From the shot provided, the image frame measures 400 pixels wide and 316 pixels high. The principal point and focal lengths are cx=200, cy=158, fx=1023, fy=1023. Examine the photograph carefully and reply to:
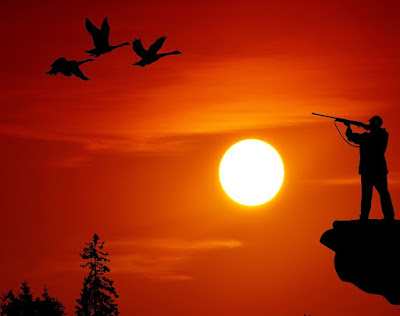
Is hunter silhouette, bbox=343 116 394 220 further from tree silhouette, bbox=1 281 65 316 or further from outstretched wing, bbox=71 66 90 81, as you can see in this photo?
tree silhouette, bbox=1 281 65 316

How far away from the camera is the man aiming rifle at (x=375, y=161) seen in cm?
3138

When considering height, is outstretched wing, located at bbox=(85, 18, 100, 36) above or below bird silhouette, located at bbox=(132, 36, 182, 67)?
above

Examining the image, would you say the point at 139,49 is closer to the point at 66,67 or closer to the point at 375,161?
the point at 66,67

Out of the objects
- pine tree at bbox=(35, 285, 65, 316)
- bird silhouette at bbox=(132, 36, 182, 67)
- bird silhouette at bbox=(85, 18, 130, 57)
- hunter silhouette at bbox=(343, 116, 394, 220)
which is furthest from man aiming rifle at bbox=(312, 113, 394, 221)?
pine tree at bbox=(35, 285, 65, 316)

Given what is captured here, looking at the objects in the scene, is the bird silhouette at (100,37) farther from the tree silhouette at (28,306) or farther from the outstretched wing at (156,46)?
the tree silhouette at (28,306)

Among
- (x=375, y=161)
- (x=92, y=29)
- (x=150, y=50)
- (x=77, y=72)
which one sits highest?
(x=92, y=29)

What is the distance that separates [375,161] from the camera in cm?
3145

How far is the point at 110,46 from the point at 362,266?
10546 millimetres

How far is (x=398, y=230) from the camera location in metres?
31.1

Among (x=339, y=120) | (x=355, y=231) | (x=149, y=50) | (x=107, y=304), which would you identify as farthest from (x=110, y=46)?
(x=107, y=304)

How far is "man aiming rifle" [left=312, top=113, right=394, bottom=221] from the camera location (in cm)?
3138

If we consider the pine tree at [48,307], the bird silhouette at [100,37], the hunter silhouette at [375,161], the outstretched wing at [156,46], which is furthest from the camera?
the pine tree at [48,307]

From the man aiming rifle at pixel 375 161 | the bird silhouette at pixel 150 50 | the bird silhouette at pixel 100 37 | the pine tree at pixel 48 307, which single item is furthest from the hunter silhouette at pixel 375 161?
the pine tree at pixel 48 307

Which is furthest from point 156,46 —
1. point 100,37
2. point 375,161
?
point 375,161
